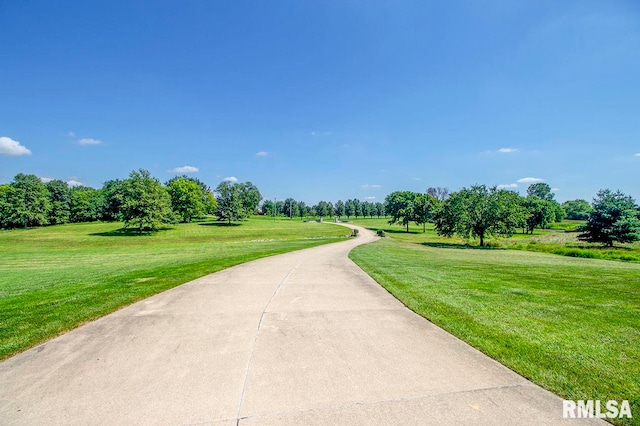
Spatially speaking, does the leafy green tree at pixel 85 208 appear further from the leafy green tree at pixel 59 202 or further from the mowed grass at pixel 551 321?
the mowed grass at pixel 551 321

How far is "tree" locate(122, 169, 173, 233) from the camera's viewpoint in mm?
52250

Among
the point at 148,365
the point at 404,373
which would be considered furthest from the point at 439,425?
the point at 148,365

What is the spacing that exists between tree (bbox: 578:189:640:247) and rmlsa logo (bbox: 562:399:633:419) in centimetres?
3615

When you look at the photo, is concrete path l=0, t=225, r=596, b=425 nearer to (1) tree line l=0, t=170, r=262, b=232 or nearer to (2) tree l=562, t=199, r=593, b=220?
(1) tree line l=0, t=170, r=262, b=232

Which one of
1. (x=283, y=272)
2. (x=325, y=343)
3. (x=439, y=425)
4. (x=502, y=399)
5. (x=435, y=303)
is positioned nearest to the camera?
(x=439, y=425)

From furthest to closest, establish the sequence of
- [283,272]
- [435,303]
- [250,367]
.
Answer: [283,272], [435,303], [250,367]

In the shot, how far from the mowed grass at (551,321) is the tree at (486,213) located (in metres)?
25.8

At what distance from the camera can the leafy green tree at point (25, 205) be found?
213 feet

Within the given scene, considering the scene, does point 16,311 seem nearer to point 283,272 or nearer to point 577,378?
point 283,272

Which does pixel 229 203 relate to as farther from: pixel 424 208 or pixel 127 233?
pixel 424 208

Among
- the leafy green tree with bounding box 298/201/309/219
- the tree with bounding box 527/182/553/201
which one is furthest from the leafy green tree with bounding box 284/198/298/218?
the tree with bounding box 527/182/553/201

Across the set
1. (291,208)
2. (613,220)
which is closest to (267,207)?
(291,208)

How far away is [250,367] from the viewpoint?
456cm

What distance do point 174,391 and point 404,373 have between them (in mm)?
3557
